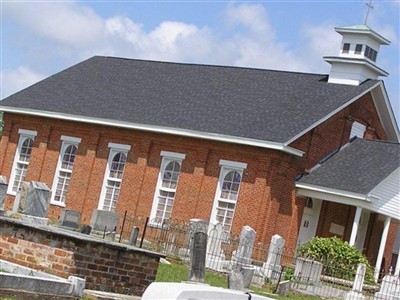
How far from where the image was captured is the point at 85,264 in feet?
48.0

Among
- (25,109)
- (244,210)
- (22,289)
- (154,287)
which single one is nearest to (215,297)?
(154,287)

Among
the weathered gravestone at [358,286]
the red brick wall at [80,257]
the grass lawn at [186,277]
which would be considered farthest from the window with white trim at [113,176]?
the red brick wall at [80,257]

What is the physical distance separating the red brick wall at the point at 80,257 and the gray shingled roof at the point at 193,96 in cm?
1933

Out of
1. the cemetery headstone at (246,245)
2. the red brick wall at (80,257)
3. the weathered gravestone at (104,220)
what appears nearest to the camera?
the red brick wall at (80,257)

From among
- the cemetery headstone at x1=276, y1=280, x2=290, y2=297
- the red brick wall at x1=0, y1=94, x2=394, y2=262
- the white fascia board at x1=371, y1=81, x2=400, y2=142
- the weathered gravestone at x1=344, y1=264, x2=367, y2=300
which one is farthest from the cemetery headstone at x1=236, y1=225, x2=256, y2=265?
the white fascia board at x1=371, y1=81, x2=400, y2=142

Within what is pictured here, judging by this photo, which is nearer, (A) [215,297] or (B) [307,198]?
(A) [215,297]

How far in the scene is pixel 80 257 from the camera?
47.9 ft

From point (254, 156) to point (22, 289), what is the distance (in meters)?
22.8

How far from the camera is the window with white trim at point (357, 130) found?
39312mm

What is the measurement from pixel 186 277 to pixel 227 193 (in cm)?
1359

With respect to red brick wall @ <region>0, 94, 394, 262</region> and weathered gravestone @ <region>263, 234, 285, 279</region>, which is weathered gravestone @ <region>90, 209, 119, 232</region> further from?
weathered gravestone @ <region>263, 234, 285, 279</region>

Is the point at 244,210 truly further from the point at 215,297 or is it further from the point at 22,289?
the point at 215,297

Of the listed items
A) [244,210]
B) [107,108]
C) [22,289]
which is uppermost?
[107,108]

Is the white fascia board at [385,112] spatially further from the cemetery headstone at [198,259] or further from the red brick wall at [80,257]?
the red brick wall at [80,257]
